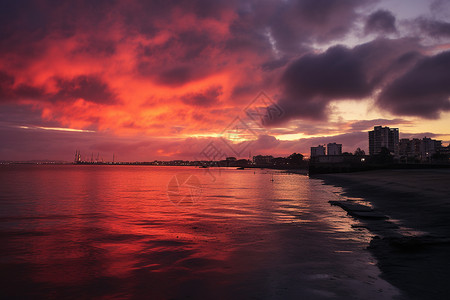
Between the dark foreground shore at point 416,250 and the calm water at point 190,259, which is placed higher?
the dark foreground shore at point 416,250

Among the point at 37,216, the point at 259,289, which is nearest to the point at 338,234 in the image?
the point at 259,289

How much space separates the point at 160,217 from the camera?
75.3 feet

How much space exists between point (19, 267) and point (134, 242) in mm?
4823

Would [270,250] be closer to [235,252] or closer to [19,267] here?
[235,252]

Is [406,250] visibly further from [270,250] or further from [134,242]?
[134,242]

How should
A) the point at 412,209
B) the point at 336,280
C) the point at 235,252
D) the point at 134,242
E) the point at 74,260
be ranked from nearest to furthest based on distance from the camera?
the point at 336,280
the point at 74,260
the point at 235,252
the point at 134,242
the point at 412,209

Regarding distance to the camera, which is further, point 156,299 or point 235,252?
point 235,252

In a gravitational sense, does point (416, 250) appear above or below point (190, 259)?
above

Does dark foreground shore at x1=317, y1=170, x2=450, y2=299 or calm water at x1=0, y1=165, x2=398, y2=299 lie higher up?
dark foreground shore at x1=317, y1=170, x2=450, y2=299

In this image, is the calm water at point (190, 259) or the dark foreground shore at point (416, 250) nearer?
the dark foreground shore at point (416, 250)

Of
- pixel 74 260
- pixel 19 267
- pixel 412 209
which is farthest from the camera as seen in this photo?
pixel 412 209

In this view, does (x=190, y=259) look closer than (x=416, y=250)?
No

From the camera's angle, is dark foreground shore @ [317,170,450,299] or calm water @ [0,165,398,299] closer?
dark foreground shore @ [317,170,450,299]

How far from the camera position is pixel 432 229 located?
603 inches
